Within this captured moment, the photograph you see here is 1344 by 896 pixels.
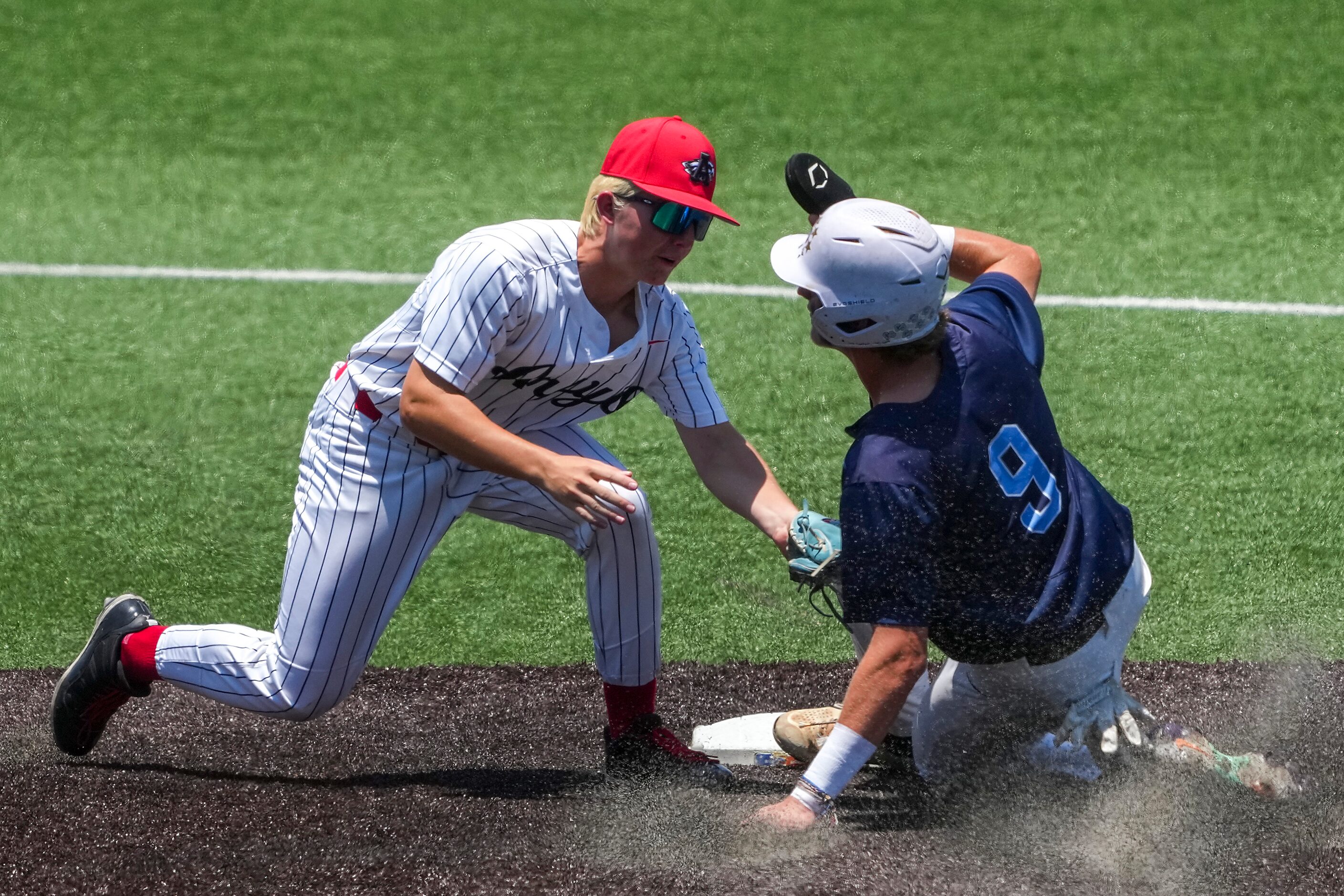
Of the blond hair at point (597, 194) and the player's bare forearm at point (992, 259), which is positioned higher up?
the blond hair at point (597, 194)

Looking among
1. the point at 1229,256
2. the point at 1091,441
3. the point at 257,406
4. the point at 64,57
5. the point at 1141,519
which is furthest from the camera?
the point at 64,57

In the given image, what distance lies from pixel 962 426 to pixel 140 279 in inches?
240

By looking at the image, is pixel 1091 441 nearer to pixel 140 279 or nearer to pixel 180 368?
pixel 180 368

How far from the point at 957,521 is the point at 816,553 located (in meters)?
0.49

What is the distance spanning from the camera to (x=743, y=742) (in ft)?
14.9

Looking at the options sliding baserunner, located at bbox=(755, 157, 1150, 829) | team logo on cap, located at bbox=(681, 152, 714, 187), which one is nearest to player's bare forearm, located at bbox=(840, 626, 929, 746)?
sliding baserunner, located at bbox=(755, 157, 1150, 829)

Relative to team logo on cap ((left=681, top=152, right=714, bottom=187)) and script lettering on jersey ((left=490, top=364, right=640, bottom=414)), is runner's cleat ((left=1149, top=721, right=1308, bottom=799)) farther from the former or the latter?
team logo on cap ((left=681, top=152, right=714, bottom=187))

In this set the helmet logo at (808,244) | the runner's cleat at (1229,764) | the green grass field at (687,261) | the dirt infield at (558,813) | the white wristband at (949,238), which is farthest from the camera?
the green grass field at (687,261)

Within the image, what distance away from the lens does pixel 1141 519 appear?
5.94m

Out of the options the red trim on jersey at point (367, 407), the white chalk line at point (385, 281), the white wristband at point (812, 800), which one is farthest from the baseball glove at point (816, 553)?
the white chalk line at point (385, 281)

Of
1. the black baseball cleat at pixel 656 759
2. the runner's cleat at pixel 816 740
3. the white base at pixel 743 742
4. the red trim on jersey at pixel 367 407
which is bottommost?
the white base at pixel 743 742

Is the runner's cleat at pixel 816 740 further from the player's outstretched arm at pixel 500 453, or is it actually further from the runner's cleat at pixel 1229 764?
the player's outstretched arm at pixel 500 453

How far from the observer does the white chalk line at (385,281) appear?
767 cm

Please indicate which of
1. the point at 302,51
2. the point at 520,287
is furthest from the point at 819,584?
the point at 302,51
